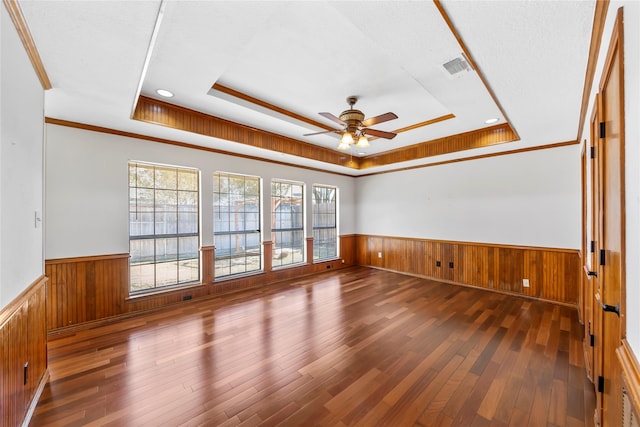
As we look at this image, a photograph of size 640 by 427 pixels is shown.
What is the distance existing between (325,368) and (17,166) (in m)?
2.62

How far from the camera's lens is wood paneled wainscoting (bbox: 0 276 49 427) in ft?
4.73

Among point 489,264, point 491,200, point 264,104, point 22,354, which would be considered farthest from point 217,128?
point 489,264

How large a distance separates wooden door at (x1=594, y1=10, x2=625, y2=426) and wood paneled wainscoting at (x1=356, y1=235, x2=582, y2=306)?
248 cm

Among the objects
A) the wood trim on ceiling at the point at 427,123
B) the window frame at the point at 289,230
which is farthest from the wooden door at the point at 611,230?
the window frame at the point at 289,230

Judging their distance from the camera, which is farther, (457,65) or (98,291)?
(98,291)

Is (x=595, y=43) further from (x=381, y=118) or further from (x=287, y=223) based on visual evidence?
(x=287, y=223)

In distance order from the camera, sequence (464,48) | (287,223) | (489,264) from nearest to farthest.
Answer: (464,48) → (489,264) → (287,223)

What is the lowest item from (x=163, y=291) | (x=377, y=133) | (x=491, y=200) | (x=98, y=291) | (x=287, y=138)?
(x=163, y=291)

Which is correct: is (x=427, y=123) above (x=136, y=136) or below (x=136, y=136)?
above

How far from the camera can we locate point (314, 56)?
7.82ft

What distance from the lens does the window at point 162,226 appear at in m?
3.76

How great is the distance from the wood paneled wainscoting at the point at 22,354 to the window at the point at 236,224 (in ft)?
8.08

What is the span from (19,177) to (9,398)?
128cm

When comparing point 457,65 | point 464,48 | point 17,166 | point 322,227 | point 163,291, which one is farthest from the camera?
point 322,227
